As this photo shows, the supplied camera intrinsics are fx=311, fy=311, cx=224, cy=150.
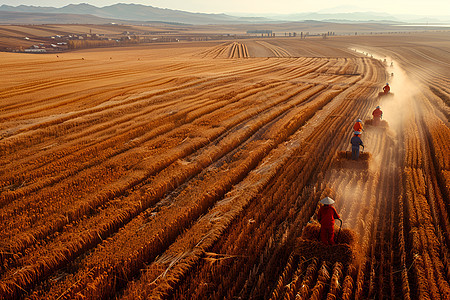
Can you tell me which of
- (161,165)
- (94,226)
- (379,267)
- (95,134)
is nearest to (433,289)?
(379,267)

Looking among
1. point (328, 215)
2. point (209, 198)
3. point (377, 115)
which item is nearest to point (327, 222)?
point (328, 215)

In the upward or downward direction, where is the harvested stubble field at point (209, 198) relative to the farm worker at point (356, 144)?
downward

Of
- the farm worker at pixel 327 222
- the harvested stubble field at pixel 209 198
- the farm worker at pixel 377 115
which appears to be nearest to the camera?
the harvested stubble field at pixel 209 198

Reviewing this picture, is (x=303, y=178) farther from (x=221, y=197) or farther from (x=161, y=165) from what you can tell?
(x=161, y=165)

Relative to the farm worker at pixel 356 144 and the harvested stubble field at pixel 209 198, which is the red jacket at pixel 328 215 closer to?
the harvested stubble field at pixel 209 198

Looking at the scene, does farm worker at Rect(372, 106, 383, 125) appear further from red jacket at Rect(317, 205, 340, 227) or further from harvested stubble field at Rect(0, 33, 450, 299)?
red jacket at Rect(317, 205, 340, 227)

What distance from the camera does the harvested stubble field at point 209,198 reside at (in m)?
6.25

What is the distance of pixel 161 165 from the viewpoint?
455 inches

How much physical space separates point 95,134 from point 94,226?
25.6ft

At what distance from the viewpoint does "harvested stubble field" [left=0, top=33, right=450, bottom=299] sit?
246 inches

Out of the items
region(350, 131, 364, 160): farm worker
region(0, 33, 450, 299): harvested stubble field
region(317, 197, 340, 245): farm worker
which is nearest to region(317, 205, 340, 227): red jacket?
region(317, 197, 340, 245): farm worker

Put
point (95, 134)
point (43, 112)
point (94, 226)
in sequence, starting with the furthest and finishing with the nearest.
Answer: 1. point (43, 112)
2. point (95, 134)
3. point (94, 226)

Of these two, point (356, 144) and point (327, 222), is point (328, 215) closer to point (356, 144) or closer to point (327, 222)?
point (327, 222)

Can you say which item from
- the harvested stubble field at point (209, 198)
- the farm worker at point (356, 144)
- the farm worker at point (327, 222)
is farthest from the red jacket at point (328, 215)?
the farm worker at point (356, 144)
